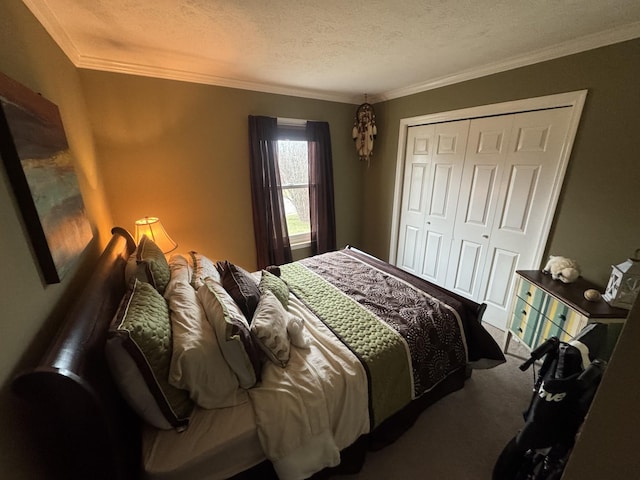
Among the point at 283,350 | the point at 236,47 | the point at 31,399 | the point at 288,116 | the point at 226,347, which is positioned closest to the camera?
the point at 31,399

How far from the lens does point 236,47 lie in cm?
181

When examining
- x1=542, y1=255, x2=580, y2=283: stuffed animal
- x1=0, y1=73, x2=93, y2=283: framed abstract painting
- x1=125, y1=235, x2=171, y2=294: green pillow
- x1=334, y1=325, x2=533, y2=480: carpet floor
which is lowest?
x1=334, y1=325, x2=533, y2=480: carpet floor

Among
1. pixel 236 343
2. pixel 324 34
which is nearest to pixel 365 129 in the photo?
pixel 324 34

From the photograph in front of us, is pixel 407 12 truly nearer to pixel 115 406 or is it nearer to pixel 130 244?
pixel 115 406

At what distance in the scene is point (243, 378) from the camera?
3.58 ft

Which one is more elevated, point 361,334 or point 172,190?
point 172,190

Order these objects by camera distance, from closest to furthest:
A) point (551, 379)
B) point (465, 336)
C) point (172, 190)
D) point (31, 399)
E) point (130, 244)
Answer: point (31, 399)
point (551, 379)
point (465, 336)
point (130, 244)
point (172, 190)

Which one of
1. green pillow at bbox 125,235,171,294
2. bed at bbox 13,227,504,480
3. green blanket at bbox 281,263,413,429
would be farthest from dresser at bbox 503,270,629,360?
green pillow at bbox 125,235,171,294

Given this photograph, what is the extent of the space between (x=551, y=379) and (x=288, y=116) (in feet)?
9.80

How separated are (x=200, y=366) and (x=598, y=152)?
9.16 feet

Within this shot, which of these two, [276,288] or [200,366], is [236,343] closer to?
[200,366]

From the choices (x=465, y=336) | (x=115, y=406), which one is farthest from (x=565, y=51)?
(x=115, y=406)

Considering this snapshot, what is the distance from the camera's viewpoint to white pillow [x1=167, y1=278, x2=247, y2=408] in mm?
A: 966

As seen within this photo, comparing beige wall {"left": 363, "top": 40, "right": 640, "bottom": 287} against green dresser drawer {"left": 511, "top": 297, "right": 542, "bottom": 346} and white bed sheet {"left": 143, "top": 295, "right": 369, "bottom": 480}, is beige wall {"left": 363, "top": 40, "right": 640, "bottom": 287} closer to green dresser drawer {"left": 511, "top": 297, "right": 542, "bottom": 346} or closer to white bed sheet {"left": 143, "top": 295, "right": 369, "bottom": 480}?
green dresser drawer {"left": 511, "top": 297, "right": 542, "bottom": 346}
